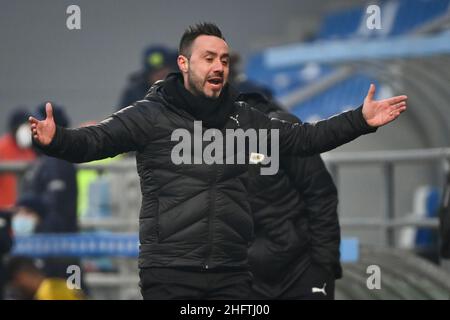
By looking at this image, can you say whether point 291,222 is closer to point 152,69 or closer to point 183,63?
point 183,63

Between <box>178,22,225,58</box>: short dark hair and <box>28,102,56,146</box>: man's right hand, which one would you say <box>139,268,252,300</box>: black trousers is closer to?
<box>28,102,56,146</box>: man's right hand

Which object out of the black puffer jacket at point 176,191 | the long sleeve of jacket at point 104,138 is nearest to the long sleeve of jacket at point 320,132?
the black puffer jacket at point 176,191

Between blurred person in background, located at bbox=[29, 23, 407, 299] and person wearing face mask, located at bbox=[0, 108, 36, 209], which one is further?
person wearing face mask, located at bbox=[0, 108, 36, 209]

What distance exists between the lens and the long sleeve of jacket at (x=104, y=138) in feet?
18.1

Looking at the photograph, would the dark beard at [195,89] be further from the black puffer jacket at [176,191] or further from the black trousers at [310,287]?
the black trousers at [310,287]

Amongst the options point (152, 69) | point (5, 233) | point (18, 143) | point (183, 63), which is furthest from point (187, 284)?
point (18, 143)

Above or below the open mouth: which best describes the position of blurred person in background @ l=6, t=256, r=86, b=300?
below

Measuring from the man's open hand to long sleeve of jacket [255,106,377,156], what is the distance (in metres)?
0.03

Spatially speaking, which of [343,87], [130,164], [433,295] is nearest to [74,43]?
[343,87]

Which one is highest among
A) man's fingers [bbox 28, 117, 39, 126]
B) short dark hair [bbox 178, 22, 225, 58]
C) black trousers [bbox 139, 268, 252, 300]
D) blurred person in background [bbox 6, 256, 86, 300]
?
short dark hair [bbox 178, 22, 225, 58]

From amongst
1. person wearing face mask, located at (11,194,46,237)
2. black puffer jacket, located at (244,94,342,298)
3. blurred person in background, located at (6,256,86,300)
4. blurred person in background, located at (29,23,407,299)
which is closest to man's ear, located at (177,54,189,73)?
blurred person in background, located at (29,23,407,299)

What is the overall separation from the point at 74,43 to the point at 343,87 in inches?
212

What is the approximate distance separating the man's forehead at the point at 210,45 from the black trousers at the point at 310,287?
1.71m

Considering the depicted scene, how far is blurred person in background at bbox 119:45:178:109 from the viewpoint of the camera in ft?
37.8
